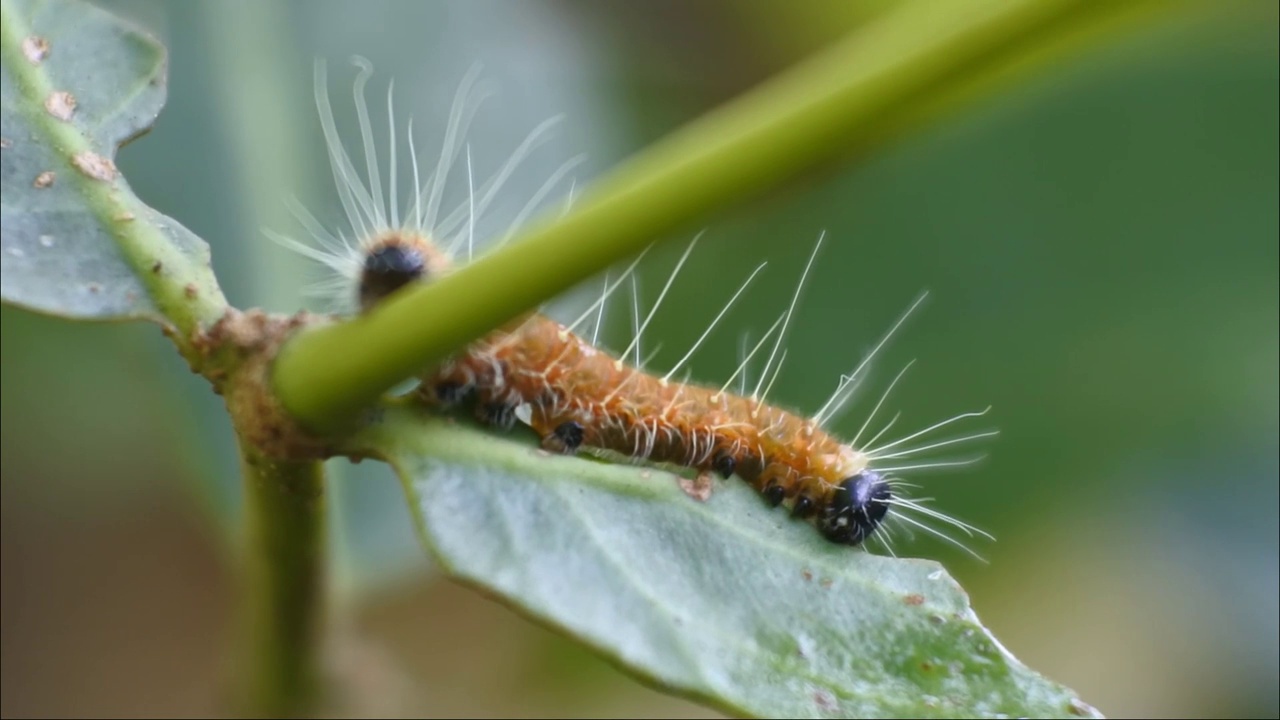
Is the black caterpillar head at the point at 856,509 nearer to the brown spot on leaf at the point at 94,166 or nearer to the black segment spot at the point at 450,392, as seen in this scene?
the black segment spot at the point at 450,392

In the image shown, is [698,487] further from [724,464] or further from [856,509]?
[856,509]

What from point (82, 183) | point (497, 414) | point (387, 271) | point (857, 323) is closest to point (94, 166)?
point (82, 183)

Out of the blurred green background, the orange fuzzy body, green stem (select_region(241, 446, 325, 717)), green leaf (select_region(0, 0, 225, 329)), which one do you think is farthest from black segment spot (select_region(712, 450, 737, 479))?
the blurred green background

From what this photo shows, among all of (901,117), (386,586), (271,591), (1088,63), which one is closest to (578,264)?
(901,117)

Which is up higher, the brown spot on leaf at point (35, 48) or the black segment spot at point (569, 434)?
the brown spot on leaf at point (35, 48)

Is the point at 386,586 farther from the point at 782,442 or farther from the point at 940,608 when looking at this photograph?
the point at 940,608

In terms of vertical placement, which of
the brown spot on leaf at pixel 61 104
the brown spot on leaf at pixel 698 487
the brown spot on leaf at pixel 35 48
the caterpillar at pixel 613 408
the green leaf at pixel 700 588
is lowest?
the green leaf at pixel 700 588

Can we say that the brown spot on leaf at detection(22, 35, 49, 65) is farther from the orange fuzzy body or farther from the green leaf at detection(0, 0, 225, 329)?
the orange fuzzy body

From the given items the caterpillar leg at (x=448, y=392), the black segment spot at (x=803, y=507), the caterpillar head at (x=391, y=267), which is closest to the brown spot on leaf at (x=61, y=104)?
the caterpillar head at (x=391, y=267)

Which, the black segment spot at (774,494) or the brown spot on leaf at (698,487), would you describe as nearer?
the brown spot on leaf at (698,487)
